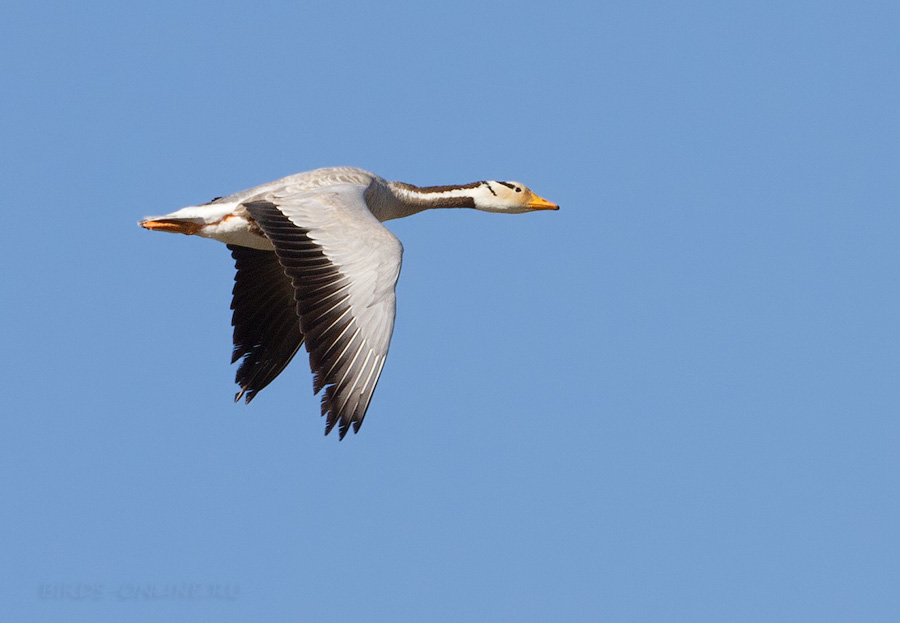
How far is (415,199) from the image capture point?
1742 cm

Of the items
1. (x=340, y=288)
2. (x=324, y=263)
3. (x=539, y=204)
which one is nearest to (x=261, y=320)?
(x=324, y=263)

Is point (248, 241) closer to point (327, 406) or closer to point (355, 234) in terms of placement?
point (355, 234)

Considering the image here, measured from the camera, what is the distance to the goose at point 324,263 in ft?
42.5

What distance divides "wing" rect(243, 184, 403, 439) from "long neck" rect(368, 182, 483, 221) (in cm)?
196

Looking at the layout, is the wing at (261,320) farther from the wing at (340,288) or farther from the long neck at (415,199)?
the wing at (340,288)

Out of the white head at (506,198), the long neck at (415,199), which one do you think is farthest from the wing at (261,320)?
the white head at (506,198)

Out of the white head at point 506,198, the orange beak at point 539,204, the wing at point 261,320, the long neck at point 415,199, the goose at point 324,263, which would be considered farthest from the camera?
the orange beak at point 539,204

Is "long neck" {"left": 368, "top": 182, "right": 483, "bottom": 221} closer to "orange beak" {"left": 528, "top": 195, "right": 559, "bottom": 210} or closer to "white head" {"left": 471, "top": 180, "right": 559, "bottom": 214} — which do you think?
"white head" {"left": 471, "top": 180, "right": 559, "bottom": 214}

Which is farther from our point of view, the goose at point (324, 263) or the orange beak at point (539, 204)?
the orange beak at point (539, 204)

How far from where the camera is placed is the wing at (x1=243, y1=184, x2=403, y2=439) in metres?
12.8

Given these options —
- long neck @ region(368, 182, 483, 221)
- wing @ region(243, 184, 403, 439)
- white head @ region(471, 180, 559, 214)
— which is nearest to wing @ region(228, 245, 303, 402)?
long neck @ region(368, 182, 483, 221)

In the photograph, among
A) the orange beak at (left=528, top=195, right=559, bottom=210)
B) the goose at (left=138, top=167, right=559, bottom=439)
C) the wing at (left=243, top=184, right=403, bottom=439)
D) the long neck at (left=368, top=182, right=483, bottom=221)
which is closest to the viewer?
the wing at (left=243, top=184, right=403, bottom=439)

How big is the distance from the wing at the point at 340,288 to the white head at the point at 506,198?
338 cm

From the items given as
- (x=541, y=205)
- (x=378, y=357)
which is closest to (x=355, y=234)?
(x=378, y=357)
